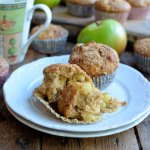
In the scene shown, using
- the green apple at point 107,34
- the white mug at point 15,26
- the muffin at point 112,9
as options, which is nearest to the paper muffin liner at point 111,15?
the muffin at point 112,9

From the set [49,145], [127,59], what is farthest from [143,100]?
[127,59]

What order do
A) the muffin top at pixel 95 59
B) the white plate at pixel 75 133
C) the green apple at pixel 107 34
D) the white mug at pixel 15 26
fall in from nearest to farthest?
the white plate at pixel 75 133, the muffin top at pixel 95 59, the white mug at pixel 15 26, the green apple at pixel 107 34

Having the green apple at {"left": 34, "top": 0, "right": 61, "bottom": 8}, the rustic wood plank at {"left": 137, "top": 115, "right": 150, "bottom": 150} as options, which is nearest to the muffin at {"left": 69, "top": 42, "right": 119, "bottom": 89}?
the rustic wood plank at {"left": 137, "top": 115, "right": 150, "bottom": 150}

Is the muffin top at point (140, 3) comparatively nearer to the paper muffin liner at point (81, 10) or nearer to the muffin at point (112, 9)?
the muffin at point (112, 9)

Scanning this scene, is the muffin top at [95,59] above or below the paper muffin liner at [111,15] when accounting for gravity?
above

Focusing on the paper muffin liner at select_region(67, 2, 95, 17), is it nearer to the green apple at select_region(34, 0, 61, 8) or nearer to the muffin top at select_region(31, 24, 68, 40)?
the green apple at select_region(34, 0, 61, 8)

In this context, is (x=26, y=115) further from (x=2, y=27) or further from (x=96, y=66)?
(x=2, y=27)
